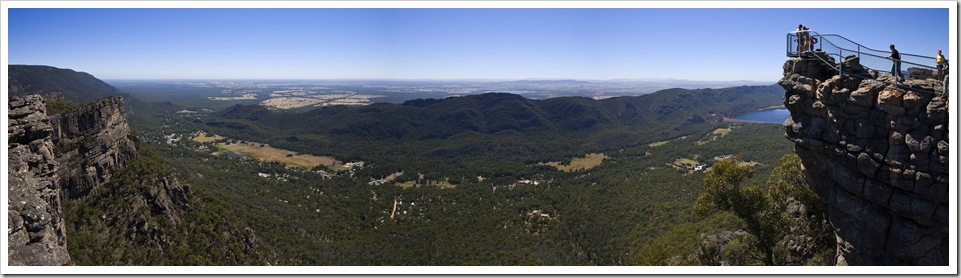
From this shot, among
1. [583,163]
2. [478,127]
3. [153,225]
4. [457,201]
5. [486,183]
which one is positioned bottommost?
[457,201]

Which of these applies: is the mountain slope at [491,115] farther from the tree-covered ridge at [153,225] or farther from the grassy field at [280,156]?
the tree-covered ridge at [153,225]

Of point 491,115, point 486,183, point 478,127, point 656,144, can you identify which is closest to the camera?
point 486,183

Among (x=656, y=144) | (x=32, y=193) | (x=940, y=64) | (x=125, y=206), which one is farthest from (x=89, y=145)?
(x=656, y=144)

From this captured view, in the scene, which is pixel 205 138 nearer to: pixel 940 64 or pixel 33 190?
pixel 33 190

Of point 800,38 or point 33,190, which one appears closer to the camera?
point 33,190

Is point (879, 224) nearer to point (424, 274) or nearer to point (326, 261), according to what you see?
point (424, 274)

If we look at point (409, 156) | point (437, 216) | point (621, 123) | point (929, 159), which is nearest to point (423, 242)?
point (437, 216)

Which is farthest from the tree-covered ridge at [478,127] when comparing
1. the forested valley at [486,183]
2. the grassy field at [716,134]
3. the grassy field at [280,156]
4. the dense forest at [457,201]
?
the grassy field at [716,134]
